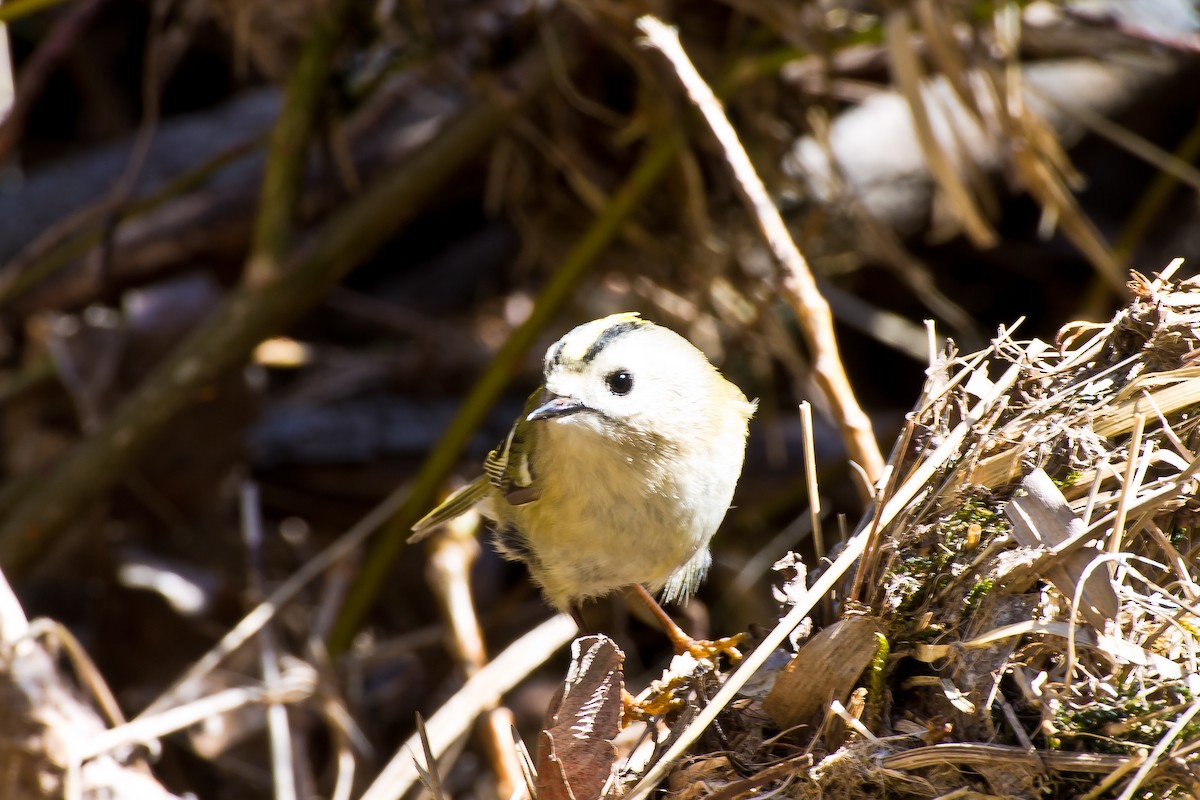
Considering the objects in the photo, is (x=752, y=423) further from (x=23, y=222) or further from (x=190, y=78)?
(x=190, y=78)

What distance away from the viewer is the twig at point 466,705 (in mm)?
2043

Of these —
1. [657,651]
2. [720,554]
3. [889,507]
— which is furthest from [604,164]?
[889,507]

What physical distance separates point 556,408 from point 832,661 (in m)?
0.72

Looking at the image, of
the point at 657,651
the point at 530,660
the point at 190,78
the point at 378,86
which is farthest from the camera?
the point at 190,78

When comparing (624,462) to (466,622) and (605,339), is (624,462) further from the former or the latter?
(466,622)

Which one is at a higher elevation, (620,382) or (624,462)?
(620,382)

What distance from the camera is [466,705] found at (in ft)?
7.18

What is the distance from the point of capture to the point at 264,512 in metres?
3.70

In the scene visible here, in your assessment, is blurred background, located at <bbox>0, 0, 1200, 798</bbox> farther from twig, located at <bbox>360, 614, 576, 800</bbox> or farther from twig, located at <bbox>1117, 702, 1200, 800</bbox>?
twig, located at <bbox>1117, 702, 1200, 800</bbox>

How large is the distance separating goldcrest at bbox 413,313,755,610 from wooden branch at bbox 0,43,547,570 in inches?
42.8

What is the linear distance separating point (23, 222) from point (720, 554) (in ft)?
7.98

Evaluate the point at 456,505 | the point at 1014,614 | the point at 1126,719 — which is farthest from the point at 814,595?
the point at 456,505

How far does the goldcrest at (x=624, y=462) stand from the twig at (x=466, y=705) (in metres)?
0.18

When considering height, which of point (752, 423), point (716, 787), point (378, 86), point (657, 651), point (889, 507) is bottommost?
point (657, 651)
